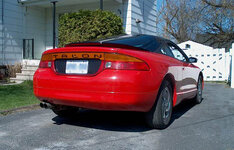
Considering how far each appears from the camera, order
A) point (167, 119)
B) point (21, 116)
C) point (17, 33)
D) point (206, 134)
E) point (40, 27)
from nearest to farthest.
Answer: point (206, 134) < point (167, 119) < point (21, 116) < point (17, 33) < point (40, 27)

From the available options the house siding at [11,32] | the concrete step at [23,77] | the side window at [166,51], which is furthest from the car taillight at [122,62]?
the house siding at [11,32]

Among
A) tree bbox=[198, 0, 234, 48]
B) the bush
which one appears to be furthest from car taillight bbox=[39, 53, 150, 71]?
tree bbox=[198, 0, 234, 48]

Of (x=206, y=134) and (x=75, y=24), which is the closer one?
(x=206, y=134)

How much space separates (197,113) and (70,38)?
507 cm

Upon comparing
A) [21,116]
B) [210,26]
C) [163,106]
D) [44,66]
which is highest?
[210,26]

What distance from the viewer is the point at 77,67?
11.0 ft

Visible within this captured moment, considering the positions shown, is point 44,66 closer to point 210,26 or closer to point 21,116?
point 21,116

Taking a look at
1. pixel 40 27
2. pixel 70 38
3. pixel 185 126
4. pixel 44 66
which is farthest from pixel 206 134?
pixel 40 27

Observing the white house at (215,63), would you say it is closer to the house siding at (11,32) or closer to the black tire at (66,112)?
the house siding at (11,32)

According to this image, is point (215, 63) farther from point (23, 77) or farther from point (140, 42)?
point (140, 42)

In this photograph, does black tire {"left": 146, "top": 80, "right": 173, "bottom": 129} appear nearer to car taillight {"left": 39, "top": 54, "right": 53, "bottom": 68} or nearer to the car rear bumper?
the car rear bumper

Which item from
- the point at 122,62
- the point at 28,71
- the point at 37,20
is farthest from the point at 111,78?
the point at 37,20

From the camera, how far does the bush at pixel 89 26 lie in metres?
8.23

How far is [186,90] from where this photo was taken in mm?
4852
